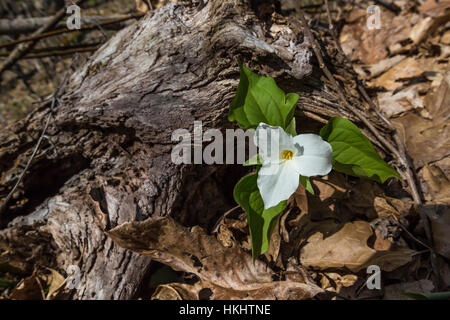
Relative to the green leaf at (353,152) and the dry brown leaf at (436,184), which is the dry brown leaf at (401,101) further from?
the green leaf at (353,152)

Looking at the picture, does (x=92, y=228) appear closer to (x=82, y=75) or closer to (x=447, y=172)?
(x=82, y=75)

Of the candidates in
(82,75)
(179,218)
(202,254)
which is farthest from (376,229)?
(82,75)

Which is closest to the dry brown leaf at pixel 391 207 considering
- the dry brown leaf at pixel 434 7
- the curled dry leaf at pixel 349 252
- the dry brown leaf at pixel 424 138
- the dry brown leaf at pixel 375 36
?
the curled dry leaf at pixel 349 252

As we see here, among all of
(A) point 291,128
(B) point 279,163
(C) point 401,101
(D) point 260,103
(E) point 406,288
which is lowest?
(E) point 406,288

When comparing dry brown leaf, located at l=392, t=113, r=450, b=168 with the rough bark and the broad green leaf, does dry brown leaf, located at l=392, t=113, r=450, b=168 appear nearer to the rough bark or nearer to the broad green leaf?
the rough bark

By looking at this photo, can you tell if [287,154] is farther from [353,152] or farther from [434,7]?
[434,7]

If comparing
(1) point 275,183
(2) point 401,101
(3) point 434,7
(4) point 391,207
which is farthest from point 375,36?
(1) point 275,183

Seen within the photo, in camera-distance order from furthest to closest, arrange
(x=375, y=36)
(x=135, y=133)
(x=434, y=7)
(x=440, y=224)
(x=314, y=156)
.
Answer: (x=375, y=36) < (x=434, y=7) < (x=135, y=133) < (x=440, y=224) < (x=314, y=156)
